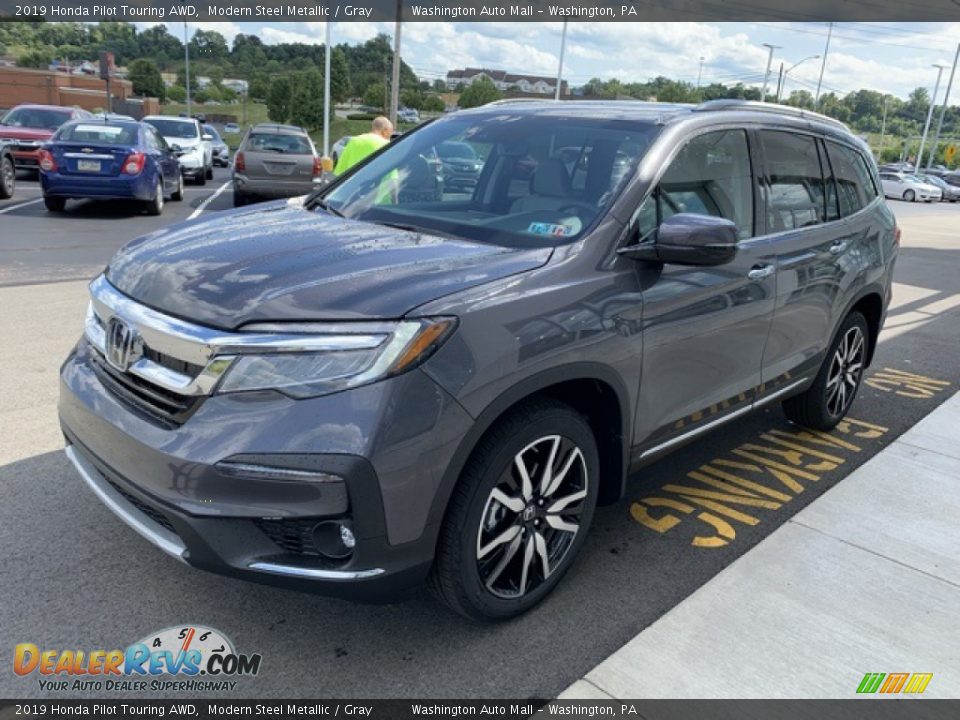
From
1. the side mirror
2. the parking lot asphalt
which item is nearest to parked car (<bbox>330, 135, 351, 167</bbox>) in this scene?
the parking lot asphalt

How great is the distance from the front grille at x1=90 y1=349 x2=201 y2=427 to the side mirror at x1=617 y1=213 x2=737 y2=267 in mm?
1643

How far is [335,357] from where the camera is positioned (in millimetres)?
2314

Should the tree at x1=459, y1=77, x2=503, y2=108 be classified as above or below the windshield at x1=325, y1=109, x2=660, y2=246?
above

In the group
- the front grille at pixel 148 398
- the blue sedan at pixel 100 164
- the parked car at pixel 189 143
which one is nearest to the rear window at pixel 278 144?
the blue sedan at pixel 100 164

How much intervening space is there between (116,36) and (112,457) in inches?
3563

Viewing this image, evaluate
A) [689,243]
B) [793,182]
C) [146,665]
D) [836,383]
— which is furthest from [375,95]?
[146,665]

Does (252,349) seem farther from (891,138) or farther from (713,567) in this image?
(891,138)

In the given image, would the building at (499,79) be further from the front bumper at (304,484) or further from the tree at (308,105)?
the front bumper at (304,484)

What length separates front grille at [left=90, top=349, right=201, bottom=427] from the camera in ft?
7.88

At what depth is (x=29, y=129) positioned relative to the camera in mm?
17641

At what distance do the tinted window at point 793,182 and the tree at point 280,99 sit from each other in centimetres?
6282

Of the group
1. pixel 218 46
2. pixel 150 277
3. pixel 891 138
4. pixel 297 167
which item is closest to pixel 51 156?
pixel 297 167

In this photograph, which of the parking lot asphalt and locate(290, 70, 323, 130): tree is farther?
locate(290, 70, 323, 130): tree

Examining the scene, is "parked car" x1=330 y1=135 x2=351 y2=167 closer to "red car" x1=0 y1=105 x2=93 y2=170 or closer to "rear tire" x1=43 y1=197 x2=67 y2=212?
"rear tire" x1=43 y1=197 x2=67 y2=212
